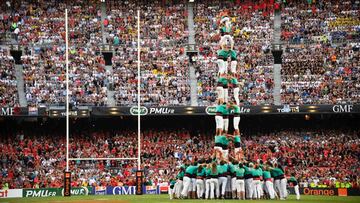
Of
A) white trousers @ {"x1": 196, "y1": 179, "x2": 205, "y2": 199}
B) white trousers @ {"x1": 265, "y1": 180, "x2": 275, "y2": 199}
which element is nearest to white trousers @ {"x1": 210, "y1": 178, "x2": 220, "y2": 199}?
white trousers @ {"x1": 196, "y1": 179, "x2": 205, "y2": 199}

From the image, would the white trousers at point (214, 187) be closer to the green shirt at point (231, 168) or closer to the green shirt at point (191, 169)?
the green shirt at point (231, 168)

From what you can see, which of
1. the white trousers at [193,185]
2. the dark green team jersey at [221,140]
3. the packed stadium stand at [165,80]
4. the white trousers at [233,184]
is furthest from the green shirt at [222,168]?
the packed stadium stand at [165,80]

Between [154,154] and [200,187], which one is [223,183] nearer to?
A: [200,187]

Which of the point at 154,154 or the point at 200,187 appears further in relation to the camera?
the point at 154,154

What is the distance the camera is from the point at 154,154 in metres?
40.1

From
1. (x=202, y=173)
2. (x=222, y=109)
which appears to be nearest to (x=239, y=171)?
(x=202, y=173)

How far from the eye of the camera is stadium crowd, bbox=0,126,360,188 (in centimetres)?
3850

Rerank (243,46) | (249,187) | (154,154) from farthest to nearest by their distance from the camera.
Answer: (243,46) < (154,154) < (249,187)

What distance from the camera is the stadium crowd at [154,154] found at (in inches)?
1516

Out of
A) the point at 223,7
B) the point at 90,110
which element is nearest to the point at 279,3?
the point at 223,7

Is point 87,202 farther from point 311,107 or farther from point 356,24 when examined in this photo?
point 356,24

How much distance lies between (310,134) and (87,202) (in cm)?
1794

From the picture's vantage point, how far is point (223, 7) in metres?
46.8

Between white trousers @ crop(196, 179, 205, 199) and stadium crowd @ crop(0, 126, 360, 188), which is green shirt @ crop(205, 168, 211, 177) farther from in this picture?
stadium crowd @ crop(0, 126, 360, 188)
